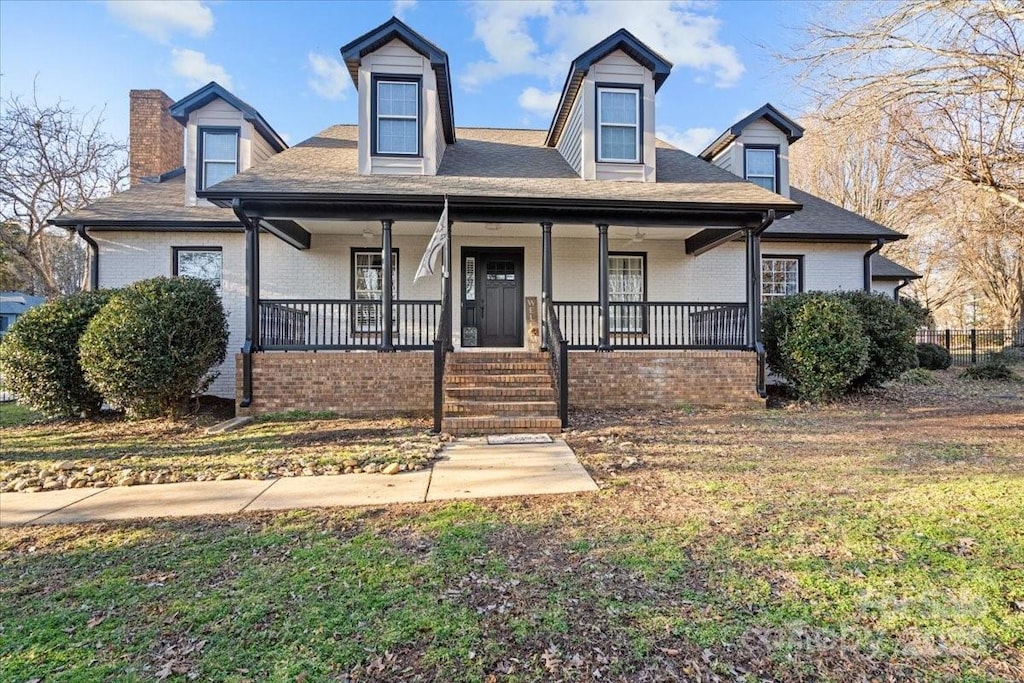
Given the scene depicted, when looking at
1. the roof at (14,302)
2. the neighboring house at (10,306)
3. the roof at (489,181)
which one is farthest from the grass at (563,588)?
the neighboring house at (10,306)

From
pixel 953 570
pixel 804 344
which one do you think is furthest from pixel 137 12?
pixel 953 570

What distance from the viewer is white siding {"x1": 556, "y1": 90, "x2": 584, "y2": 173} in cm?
1133

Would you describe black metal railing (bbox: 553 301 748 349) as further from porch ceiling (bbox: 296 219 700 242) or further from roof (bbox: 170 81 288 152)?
roof (bbox: 170 81 288 152)

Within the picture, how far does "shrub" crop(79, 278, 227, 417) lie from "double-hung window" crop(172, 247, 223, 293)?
2719mm

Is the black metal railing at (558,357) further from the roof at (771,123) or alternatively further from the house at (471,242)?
the roof at (771,123)

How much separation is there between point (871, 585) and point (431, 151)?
10.0 m

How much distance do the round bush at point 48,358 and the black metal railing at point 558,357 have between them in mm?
7819

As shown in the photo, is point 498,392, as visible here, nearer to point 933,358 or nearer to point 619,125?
point 619,125

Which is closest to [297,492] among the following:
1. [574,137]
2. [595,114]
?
[595,114]

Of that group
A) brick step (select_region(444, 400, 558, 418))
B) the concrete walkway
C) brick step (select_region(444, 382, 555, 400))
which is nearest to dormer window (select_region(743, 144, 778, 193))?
brick step (select_region(444, 382, 555, 400))

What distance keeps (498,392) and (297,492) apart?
393cm

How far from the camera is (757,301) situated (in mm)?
10258

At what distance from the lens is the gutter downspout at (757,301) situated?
393 inches

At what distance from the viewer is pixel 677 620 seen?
106 inches
